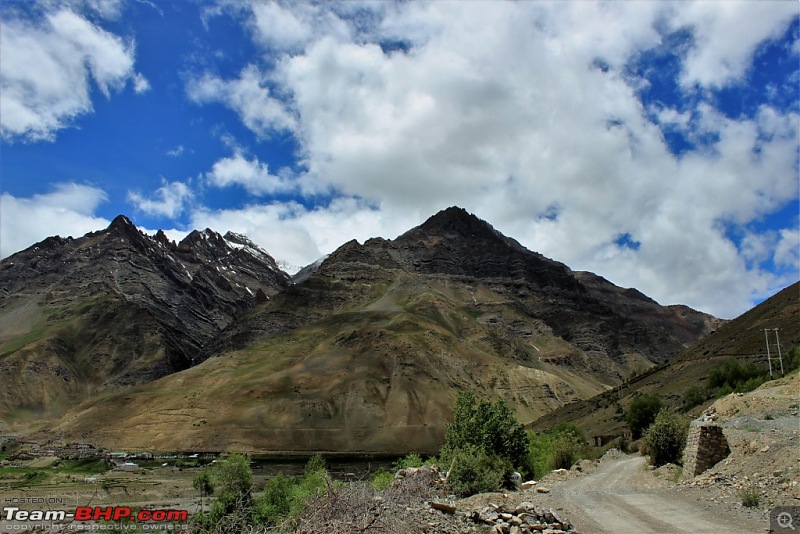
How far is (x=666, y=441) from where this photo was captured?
29.5m

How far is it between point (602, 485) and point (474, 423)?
63.8ft

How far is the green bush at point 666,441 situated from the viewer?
95.2ft

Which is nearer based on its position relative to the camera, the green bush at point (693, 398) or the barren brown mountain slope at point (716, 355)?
the green bush at point (693, 398)

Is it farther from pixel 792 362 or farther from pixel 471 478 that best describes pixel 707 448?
pixel 792 362

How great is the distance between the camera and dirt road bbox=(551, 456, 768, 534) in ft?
49.0

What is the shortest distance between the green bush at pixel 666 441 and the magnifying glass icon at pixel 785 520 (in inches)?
585

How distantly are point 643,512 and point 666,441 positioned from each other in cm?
1375

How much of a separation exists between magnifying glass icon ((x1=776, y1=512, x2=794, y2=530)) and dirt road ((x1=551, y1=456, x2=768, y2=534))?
39 cm

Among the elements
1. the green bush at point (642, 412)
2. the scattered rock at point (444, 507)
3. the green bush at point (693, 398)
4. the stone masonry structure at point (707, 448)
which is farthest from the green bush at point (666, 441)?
the green bush at point (693, 398)

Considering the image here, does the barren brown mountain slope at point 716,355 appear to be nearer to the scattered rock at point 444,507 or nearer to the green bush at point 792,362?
the green bush at point 792,362

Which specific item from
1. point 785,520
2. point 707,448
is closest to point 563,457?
point 707,448

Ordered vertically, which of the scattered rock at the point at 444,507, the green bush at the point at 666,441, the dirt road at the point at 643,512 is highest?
the green bush at the point at 666,441

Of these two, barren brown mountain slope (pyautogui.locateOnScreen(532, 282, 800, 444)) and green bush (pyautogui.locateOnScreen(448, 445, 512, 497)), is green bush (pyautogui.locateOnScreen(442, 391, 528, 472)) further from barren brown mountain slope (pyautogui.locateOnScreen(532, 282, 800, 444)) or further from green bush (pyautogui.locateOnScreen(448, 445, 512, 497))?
barren brown mountain slope (pyautogui.locateOnScreen(532, 282, 800, 444))

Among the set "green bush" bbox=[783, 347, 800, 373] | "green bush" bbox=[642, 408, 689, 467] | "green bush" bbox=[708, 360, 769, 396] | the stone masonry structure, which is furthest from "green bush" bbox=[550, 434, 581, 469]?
"green bush" bbox=[708, 360, 769, 396]
